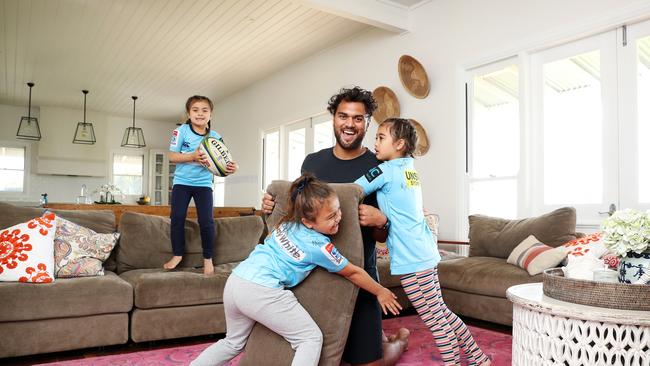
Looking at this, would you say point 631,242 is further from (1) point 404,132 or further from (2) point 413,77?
(2) point 413,77

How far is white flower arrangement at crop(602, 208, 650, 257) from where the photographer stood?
1.47 metres

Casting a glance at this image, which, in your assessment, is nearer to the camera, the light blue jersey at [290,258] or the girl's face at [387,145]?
the light blue jersey at [290,258]

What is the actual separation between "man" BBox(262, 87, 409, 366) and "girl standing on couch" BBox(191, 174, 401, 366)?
257mm

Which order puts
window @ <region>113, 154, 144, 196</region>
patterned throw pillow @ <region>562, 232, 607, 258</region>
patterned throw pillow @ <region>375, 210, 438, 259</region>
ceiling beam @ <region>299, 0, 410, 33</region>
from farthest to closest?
window @ <region>113, 154, 144, 196</region>
ceiling beam @ <region>299, 0, 410, 33</region>
patterned throw pillow @ <region>375, 210, 438, 259</region>
patterned throw pillow @ <region>562, 232, 607, 258</region>

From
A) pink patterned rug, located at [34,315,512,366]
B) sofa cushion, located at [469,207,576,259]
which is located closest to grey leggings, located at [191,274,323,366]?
pink patterned rug, located at [34,315,512,366]

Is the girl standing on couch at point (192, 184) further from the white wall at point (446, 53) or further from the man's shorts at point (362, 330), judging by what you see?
the white wall at point (446, 53)

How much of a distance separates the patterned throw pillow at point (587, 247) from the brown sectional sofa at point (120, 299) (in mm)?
2242

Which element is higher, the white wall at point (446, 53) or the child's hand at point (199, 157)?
→ the white wall at point (446, 53)

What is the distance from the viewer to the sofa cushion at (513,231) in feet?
11.2

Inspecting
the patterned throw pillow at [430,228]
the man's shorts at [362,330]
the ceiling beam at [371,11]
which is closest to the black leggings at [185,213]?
the patterned throw pillow at [430,228]

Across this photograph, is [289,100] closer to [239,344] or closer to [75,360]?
[75,360]

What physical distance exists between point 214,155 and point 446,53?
266 centimetres

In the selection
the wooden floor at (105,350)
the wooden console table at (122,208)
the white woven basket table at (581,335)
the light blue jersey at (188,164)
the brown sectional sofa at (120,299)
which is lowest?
the wooden floor at (105,350)

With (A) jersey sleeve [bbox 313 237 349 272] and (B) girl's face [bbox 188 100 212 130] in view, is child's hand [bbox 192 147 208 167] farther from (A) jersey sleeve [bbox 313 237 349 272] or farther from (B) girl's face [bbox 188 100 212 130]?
(A) jersey sleeve [bbox 313 237 349 272]
